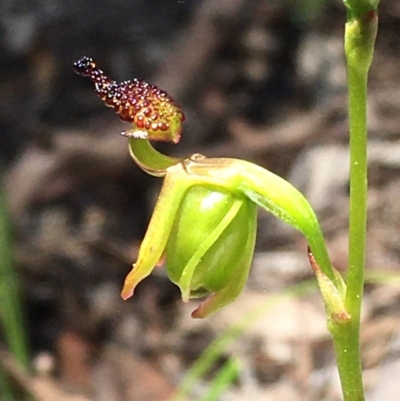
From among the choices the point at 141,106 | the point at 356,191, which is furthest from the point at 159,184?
the point at 356,191

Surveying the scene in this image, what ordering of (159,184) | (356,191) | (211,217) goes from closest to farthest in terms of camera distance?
(356,191), (211,217), (159,184)

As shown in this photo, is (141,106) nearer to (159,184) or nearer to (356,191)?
(356,191)

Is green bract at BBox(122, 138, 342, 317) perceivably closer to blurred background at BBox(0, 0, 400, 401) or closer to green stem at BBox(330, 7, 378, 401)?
green stem at BBox(330, 7, 378, 401)

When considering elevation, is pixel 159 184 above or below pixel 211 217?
below

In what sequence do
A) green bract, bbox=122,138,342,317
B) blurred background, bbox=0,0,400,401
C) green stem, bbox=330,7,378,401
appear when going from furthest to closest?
1. blurred background, bbox=0,0,400,401
2. green bract, bbox=122,138,342,317
3. green stem, bbox=330,7,378,401

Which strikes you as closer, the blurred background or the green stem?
the green stem

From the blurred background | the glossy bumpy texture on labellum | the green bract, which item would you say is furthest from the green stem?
the blurred background

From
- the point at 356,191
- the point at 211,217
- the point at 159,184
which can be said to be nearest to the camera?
the point at 356,191

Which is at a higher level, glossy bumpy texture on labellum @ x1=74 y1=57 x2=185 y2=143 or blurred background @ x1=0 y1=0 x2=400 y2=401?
glossy bumpy texture on labellum @ x1=74 y1=57 x2=185 y2=143
